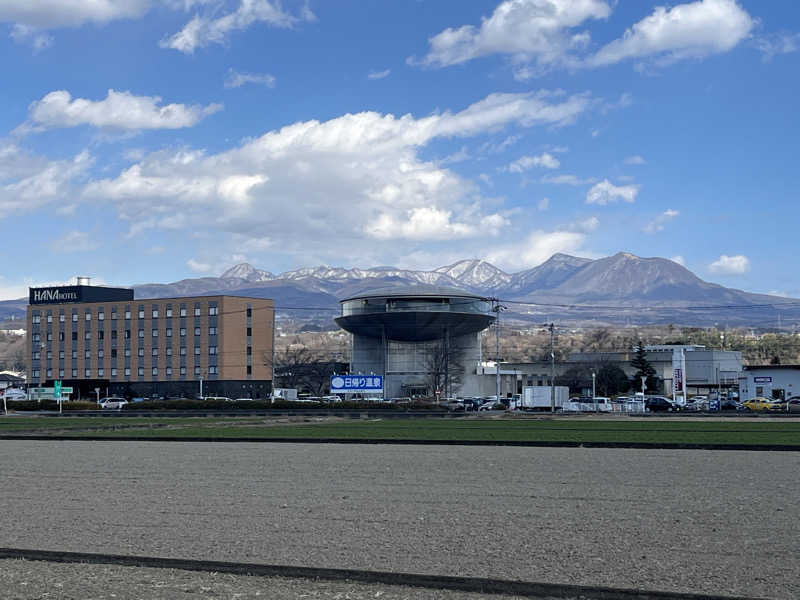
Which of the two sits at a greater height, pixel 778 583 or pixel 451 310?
pixel 451 310

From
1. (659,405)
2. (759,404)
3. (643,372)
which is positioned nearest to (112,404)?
(659,405)

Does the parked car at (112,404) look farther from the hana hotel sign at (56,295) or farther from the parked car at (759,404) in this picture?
the parked car at (759,404)

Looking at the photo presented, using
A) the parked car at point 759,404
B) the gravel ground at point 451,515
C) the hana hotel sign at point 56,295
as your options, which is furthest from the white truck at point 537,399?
the hana hotel sign at point 56,295

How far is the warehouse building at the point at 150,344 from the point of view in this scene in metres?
126

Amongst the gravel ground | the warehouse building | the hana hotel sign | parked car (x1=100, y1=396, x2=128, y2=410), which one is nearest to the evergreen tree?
the warehouse building

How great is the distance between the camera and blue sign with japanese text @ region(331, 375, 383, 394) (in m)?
77.3

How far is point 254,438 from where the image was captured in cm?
3488

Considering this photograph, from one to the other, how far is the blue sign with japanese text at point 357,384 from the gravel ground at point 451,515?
52.4 meters

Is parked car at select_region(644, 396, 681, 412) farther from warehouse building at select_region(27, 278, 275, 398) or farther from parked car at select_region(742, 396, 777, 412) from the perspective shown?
warehouse building at select_region(27, 278, 275, 398)

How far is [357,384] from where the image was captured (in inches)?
3073

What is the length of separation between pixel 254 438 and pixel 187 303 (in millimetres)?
97153

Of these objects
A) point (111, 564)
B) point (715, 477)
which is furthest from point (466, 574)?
point (715, 477)

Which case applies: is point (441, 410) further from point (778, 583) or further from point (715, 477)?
point (778, 583)

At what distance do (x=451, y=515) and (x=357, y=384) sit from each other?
63.6m
